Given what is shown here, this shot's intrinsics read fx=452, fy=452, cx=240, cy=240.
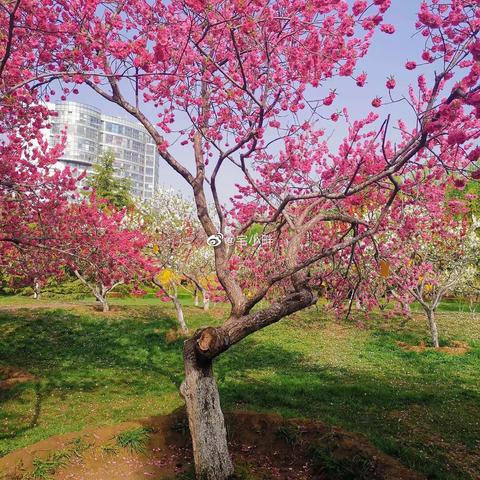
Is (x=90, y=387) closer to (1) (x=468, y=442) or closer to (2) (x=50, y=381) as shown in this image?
(2) (x=50, y=381)

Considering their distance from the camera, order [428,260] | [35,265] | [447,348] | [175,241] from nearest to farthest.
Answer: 1. [35,265]
2. [447,348]
3. [428,260]
4. [175,241]

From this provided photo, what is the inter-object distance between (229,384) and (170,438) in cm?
431

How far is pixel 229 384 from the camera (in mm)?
11383

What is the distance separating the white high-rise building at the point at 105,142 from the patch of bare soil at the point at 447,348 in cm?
9097

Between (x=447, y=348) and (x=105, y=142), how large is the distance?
110860mm

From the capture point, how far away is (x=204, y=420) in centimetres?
596

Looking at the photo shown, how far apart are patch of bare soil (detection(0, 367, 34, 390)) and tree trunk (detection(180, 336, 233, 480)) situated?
7.27 m

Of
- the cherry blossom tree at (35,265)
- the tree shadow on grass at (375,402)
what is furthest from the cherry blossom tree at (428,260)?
the cherry blossom tree at (35,265)

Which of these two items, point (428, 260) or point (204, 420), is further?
point (428, 260)

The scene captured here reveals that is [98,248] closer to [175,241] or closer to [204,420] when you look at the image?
[204,420]

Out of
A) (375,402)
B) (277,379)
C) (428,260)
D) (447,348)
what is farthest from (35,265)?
(428,260)

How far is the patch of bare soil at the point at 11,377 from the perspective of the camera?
37.1 feet

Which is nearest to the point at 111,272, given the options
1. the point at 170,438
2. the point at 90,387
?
the point at 90,387

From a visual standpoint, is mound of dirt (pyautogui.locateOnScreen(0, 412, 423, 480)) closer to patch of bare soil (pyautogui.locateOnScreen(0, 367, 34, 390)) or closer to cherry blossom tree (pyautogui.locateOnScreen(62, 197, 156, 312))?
cherry blossom tree (pyautogui.locateOnScreen(62, 197, 156, 312))
